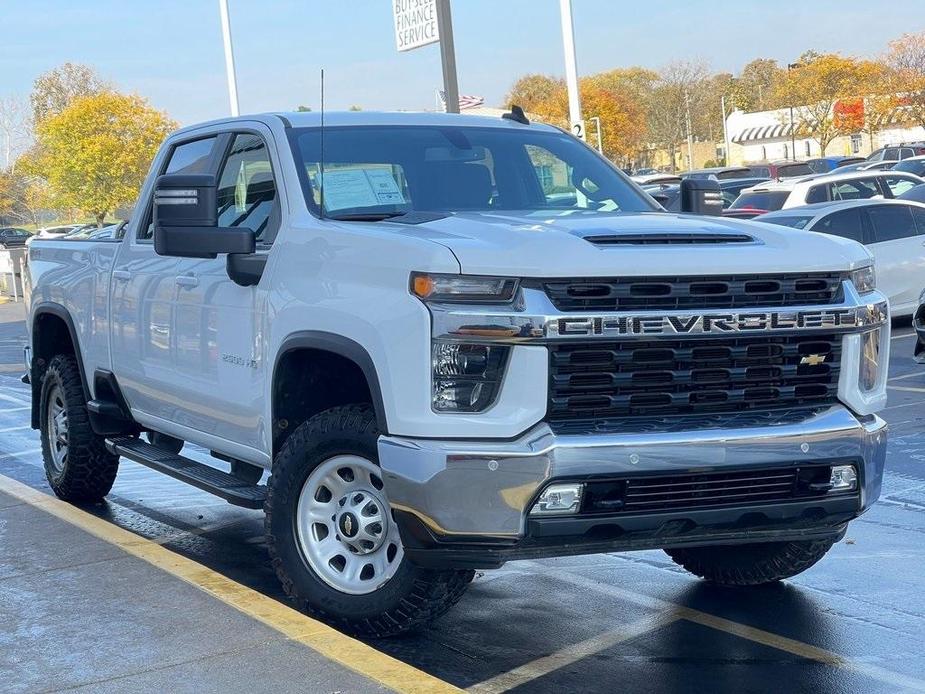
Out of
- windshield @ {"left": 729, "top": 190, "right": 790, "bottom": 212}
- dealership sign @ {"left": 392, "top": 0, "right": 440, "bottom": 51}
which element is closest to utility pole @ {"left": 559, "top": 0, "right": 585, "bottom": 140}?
windshield @ {"left": 729, "top": 190, "right": 790, "bottom": 212}

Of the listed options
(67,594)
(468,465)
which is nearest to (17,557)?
(67,594)

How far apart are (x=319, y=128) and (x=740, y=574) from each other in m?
2.70

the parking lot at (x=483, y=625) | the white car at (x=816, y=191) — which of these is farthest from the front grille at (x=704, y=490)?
the white car at (x=816, y=191)

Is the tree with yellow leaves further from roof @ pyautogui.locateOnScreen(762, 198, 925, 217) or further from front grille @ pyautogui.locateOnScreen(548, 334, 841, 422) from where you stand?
front grille @ pyautogui.locateOnScreen(548, 334, 841, 422)

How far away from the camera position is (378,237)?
198 inches

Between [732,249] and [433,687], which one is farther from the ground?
[732,249]

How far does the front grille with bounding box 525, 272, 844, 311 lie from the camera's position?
15.2 ft

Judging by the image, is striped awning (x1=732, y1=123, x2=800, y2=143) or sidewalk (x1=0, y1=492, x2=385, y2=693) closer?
sidewalk (x1=0, y1=492, x2=385, y2=693)

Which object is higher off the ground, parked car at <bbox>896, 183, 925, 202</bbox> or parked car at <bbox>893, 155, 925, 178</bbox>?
parked car at <bbox>893, 155, 925, 178</bbox>

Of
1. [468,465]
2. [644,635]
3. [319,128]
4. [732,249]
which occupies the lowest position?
[644,635]

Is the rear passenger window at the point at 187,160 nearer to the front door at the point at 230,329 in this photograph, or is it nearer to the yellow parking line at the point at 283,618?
the front door at the point at 230,329

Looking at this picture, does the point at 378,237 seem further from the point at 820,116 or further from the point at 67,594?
the point at 820,116

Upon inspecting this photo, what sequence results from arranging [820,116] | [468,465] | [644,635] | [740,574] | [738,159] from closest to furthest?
[468,465]
[644,635]
[740,574]
[820,116]
[738,159]

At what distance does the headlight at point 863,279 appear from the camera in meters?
5.14
